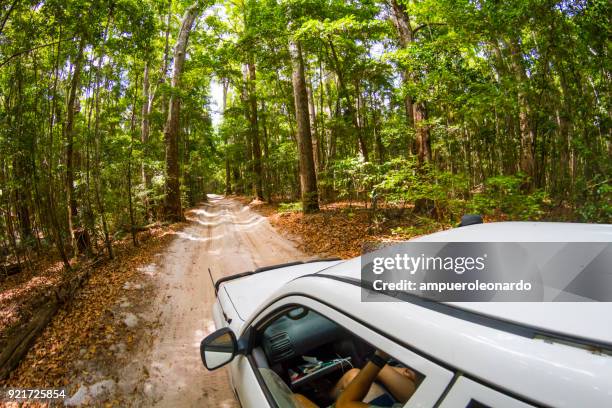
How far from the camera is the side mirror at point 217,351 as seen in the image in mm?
1912

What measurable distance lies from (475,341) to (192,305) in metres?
5.33

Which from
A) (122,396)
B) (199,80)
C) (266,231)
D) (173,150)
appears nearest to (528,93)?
(122,396)

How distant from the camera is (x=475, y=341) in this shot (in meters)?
0.84

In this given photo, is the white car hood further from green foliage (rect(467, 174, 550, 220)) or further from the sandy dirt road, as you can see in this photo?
green foliage (rect(467, 174, 550, 220))

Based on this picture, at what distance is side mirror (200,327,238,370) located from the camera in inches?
75.3

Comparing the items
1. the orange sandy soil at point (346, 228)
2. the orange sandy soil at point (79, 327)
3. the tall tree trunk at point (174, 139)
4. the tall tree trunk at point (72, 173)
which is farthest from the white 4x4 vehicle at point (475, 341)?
the tall tree trunk at point (174, 139)

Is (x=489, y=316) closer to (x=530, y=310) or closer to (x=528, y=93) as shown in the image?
(x=530, y=310)

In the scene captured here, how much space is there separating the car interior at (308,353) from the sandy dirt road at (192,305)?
4.64ft

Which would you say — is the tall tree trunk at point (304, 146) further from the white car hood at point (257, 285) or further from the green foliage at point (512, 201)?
the white car hood at point (257, 285)

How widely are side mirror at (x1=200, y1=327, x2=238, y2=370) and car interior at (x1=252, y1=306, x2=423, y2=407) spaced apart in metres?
0.15

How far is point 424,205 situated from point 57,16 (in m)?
10.2

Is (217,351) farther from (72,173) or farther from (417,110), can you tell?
(72,173)

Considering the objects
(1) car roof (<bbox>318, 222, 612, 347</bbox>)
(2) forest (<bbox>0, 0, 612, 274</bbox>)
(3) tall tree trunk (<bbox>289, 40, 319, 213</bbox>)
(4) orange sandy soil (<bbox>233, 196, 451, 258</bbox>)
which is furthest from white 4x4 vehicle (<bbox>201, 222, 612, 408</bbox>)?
(3) tall tree trunk (<bbox>289, 40, 319, 213</bbox>)

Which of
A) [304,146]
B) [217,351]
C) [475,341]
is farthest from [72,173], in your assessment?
[475,341]
